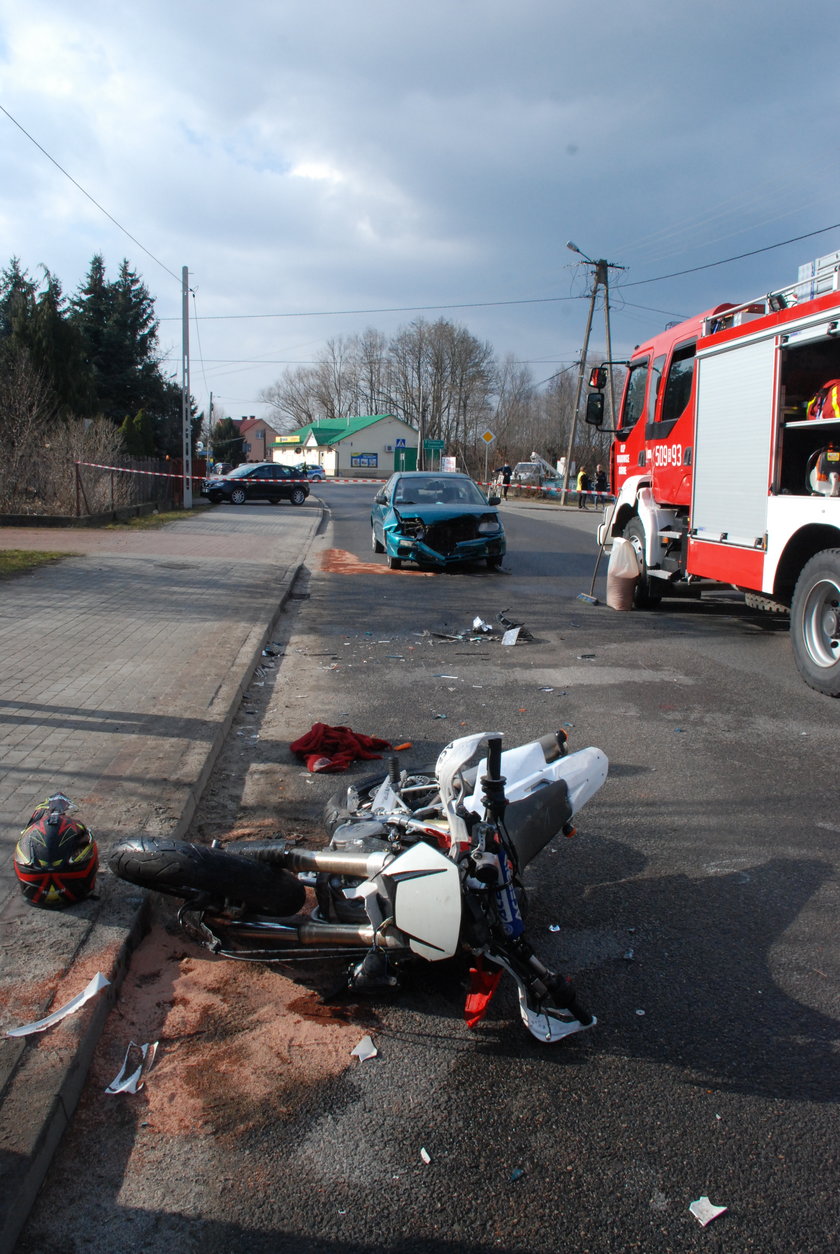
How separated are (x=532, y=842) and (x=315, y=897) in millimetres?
940

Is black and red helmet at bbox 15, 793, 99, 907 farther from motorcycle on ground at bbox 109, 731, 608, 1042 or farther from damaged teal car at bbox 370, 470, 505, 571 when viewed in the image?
damaged teal car at bbox 370, 470, 505, 571

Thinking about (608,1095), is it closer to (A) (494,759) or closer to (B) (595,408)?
(A) (494,759)

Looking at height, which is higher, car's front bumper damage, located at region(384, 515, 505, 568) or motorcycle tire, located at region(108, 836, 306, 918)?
car's front bumper damage, located at region(384, 515, 505, 568)

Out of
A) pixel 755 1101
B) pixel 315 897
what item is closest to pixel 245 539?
pixel 315 897

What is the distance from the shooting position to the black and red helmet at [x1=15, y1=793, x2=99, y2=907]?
3463mm

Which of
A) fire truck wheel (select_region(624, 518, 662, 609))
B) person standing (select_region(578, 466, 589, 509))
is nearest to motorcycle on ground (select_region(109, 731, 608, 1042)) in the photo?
fire truck wheel (select_region(624, 518, 662, 609))

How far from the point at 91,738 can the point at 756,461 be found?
Result: 6.29 meters

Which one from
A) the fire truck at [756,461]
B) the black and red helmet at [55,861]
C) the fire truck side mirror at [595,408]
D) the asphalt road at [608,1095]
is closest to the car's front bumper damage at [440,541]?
the fire truck side mirror at [595,408]

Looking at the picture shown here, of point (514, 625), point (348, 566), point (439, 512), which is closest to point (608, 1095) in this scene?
point (514, 625)

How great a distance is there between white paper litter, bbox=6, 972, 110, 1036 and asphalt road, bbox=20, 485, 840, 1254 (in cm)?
37

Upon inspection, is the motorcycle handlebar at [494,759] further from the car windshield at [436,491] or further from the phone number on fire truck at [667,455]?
the car windshield at [436,491]

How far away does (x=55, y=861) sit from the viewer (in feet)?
11.3

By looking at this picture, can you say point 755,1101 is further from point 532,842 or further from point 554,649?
point 554,649

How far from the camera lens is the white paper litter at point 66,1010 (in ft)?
9.11
